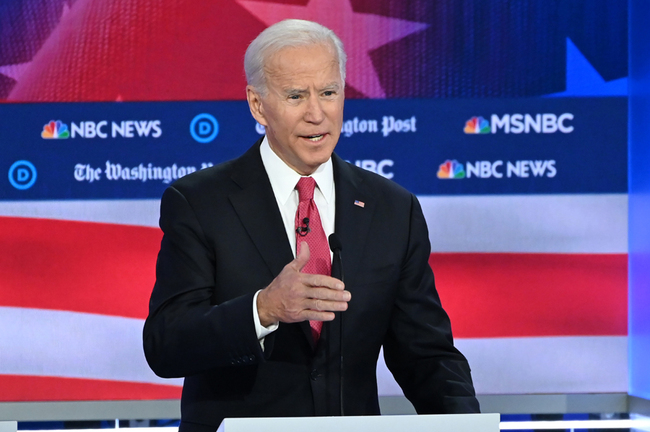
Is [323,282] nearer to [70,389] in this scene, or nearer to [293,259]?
[293,259]

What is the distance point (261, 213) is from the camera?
192 centimetres

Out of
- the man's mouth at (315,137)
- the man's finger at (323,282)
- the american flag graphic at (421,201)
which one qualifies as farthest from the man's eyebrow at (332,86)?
the american flag graphic at (421,201)

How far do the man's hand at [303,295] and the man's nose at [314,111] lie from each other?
16.8 inches

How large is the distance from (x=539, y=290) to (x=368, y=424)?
2.21 m

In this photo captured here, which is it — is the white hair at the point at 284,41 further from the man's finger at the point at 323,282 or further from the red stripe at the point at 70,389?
the red stripe at the point at 70,389

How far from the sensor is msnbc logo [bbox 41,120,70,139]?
3293 millimetres

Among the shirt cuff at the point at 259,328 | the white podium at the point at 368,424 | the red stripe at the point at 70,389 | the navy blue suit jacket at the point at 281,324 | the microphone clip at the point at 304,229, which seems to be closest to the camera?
the white podium at the point at 368,424

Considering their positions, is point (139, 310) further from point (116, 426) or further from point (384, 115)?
point (384, 115)

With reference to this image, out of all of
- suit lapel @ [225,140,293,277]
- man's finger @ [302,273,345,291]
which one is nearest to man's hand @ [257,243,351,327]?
man's finger @ [302,273,345,291]

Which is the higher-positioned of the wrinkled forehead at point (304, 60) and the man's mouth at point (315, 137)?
the wrinkled forehead at point (304, 60)

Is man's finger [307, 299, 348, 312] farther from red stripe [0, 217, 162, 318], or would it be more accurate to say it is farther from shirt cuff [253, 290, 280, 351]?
red stripe [0, 217, 162, 318]

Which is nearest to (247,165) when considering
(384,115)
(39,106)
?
(384,115)

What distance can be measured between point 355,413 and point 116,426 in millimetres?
1740

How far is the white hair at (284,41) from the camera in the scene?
6.18 feet
